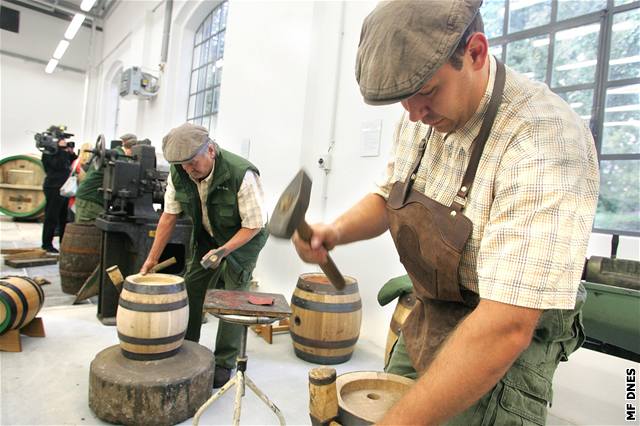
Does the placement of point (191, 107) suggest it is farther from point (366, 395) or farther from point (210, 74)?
point (366, 395)

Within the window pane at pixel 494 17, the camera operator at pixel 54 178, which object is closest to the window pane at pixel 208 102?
the camera operator at pixel 54 178

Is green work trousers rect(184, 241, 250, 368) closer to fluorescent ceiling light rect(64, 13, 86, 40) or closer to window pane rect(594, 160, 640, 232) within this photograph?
window pane rect(594, 160, 640, 232)

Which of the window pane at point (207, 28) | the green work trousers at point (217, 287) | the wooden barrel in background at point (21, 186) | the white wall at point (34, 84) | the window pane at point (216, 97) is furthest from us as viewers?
the white wall at point (34, 84)

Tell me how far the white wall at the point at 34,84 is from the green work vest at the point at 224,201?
1317 centimetres

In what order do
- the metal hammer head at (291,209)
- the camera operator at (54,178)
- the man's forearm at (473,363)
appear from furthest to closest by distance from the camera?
the camera operator at (54,178) < the metal hammer head at (291,209) < the man's forearm at (473,363)

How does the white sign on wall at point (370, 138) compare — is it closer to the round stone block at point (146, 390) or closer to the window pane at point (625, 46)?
the window pane at point (625, 46)

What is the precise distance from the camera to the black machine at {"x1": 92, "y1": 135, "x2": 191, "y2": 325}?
12.8 feet

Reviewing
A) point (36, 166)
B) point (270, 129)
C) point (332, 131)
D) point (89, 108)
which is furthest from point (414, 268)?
point (89, 108)

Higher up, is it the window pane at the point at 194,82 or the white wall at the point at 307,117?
the window pane at the point at 194,82

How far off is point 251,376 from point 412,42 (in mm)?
2695

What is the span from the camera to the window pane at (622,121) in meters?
2.40

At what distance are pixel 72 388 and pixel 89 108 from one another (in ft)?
45.6

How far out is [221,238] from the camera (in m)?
2.99

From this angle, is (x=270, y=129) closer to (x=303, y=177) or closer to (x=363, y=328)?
(x=363, y=328)
